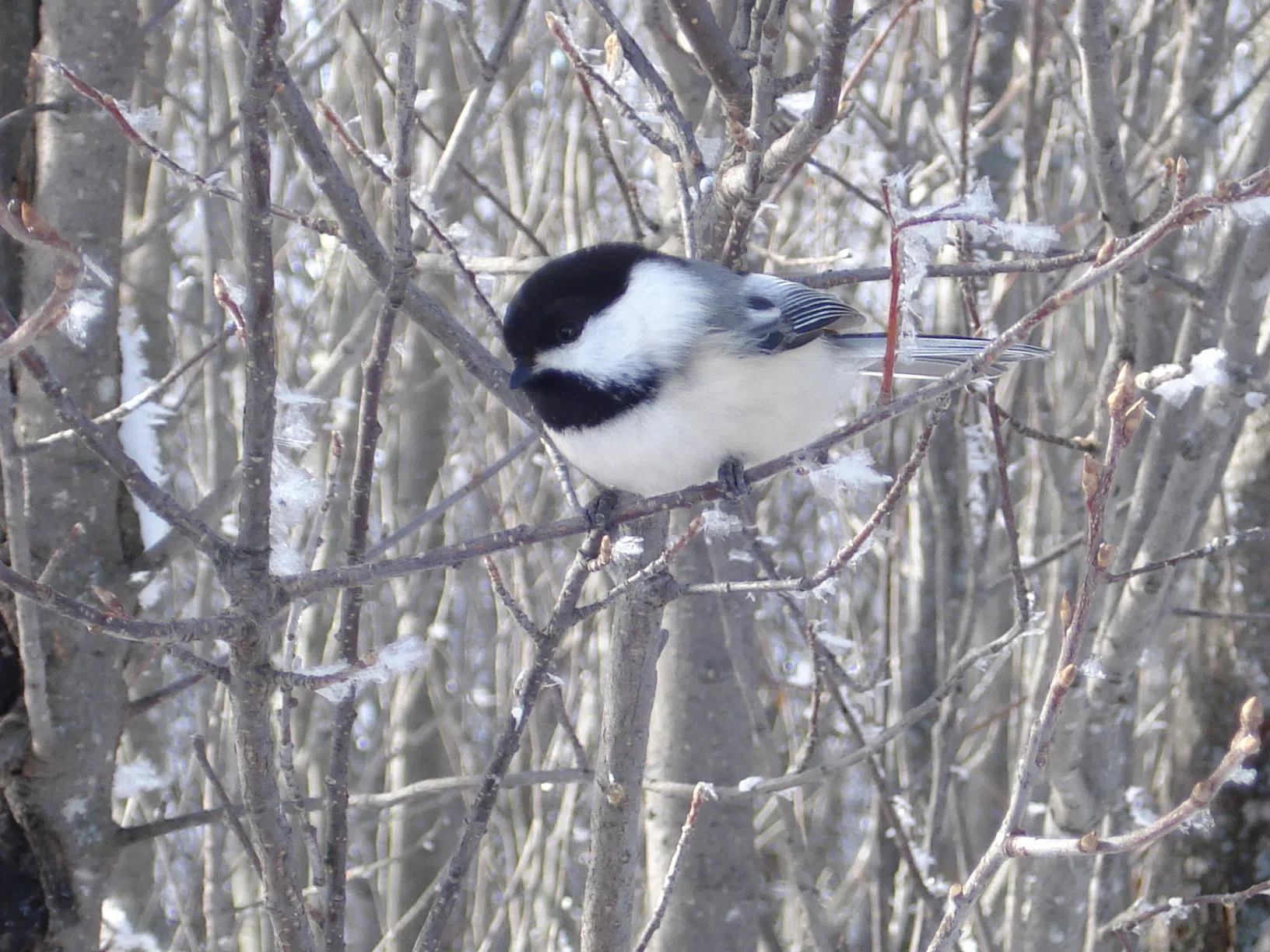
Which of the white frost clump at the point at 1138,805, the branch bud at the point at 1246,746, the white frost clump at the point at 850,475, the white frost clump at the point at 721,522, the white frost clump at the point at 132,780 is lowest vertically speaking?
the white frost clump at the point at 1138,805

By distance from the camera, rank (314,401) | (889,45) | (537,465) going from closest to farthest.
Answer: (314,401)
(889,45)
(537,465)

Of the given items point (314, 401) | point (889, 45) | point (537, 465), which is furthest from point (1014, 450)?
point (314, 401)

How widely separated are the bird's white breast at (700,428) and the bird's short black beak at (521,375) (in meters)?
0.10

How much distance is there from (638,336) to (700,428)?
19 cm

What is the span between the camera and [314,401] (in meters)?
1.80

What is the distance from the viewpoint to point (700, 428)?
6.83ft

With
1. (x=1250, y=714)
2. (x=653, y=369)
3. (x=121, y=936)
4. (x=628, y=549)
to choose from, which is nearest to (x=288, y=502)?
(x=628, y=549)

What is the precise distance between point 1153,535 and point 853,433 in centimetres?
145

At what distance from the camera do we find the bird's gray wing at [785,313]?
7.46ft

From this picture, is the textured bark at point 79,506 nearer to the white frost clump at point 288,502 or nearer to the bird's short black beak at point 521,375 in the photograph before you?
the white frost clump at point 288,502

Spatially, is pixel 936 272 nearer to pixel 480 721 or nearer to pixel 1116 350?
pixel 1116 350

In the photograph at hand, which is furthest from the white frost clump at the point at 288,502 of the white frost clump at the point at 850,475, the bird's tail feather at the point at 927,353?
the bird's tail feather at the point at 927,353

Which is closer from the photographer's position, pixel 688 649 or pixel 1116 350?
pixel 1116 350

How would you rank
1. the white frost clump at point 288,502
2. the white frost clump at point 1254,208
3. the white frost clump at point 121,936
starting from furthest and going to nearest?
the white frost clump at point 121,936
the white frost clump at point 288,502
the white frost clump at point 1254,208
